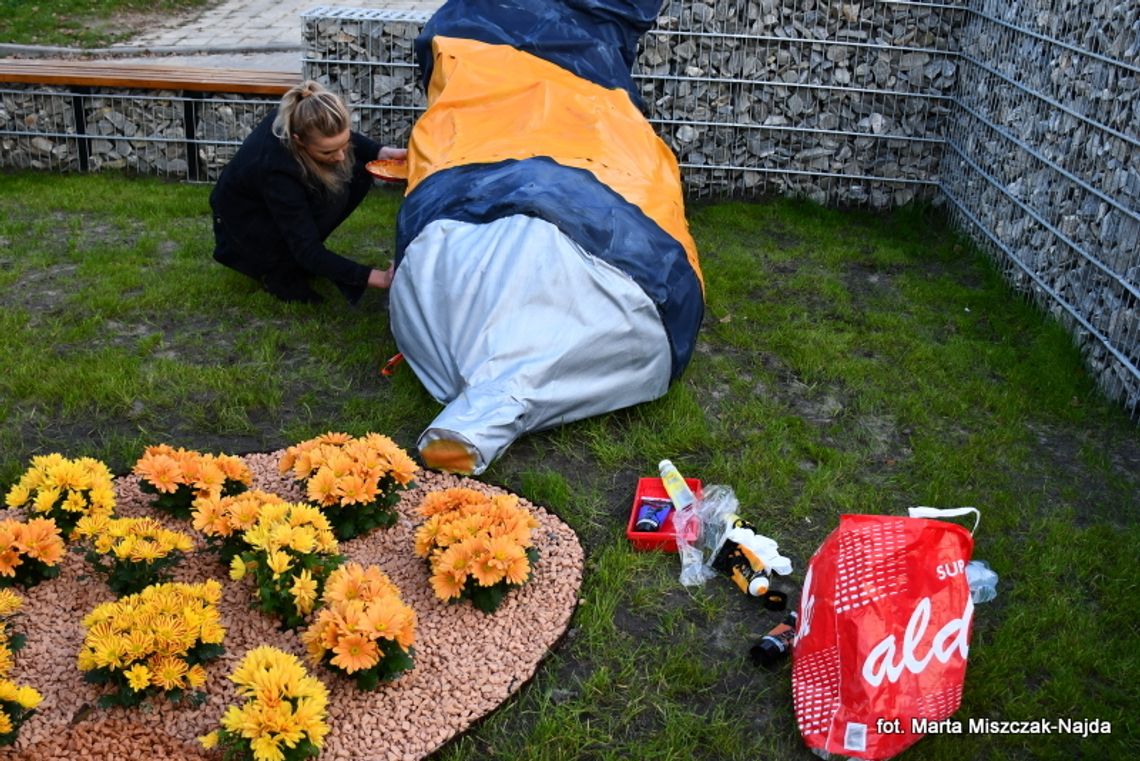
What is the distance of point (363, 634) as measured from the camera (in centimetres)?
284

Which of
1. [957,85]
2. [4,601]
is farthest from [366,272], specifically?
[957,85]

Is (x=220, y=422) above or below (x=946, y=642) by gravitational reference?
below

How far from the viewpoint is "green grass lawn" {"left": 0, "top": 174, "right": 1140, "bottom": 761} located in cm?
304

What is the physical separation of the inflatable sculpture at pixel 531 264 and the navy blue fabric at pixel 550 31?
1.05ft

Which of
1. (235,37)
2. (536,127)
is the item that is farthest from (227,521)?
(235,37)

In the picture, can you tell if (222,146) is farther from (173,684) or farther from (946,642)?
(946,642)

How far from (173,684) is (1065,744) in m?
2.27

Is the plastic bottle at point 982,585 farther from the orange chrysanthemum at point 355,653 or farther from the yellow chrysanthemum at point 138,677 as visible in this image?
the yellow chrysanthemum at point 138,677

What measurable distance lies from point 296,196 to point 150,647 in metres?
2.79

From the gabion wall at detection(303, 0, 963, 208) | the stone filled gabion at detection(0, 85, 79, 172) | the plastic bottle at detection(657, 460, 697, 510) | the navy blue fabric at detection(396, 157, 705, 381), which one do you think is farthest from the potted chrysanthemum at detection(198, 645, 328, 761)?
the stone filled gabion at detection(0, 85, 79, 172)

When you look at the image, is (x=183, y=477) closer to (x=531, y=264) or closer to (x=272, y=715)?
(x=272, y=715)

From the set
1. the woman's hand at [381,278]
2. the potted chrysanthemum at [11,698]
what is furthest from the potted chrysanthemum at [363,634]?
the woman's hand at [381,278]

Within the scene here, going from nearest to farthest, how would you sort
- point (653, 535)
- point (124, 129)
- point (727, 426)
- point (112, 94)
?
point (653, 535), point (727, 426), point (112, 94), point (124, 129)

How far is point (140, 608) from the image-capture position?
2852 mm
